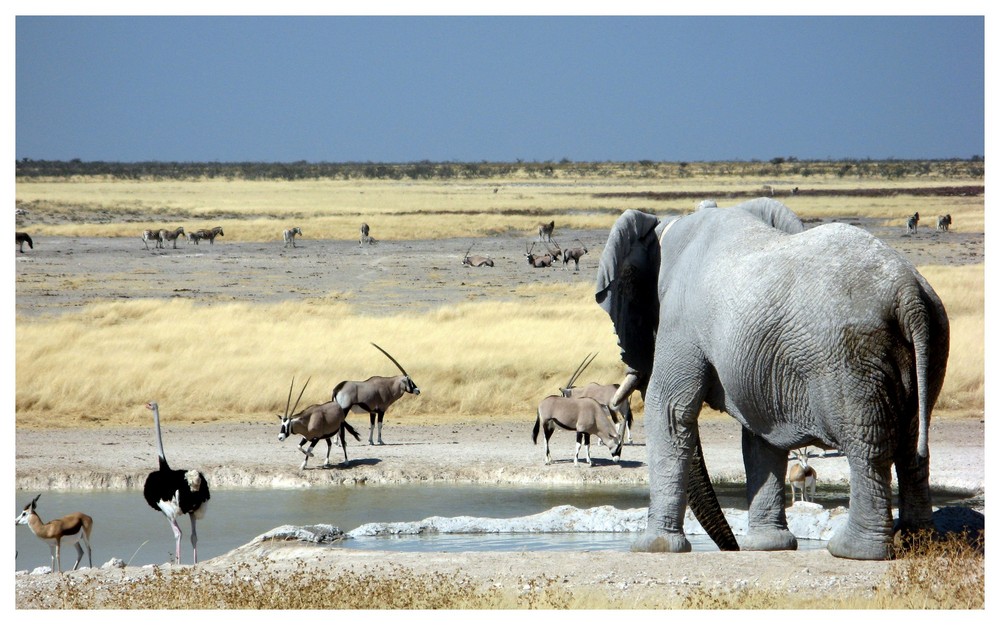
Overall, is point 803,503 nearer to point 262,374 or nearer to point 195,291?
point 262,374

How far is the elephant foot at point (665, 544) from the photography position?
8188 millimetres

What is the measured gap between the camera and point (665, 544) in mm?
8203

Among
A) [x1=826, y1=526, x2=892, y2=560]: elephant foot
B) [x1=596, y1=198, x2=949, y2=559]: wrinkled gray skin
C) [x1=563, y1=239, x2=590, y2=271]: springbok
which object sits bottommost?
[x1=826, y1=526, x2=892, y2=560]: elephant foot

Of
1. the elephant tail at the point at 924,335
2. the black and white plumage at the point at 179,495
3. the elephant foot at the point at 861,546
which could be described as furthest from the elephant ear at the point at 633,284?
the black and white plumage at the point at 179,495

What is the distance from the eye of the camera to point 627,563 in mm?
7793

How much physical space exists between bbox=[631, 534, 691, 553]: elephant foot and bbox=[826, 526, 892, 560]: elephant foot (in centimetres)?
104

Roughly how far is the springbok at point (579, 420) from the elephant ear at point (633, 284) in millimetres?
6412

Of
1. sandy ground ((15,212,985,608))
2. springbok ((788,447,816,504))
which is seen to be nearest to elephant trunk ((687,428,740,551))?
sandy ground ((15,212,985,608))

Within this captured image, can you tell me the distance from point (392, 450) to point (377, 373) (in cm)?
539

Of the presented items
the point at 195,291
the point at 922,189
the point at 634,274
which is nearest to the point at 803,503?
the point at 634,274

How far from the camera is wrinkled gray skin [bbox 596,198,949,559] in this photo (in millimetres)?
6844

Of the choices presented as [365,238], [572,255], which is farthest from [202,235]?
[572,255]

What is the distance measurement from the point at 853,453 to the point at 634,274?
2.09 metres

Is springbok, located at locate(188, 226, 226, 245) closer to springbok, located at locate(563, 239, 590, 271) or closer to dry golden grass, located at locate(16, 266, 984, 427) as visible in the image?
springbok, located at locate(563, 239, 590, 271)
